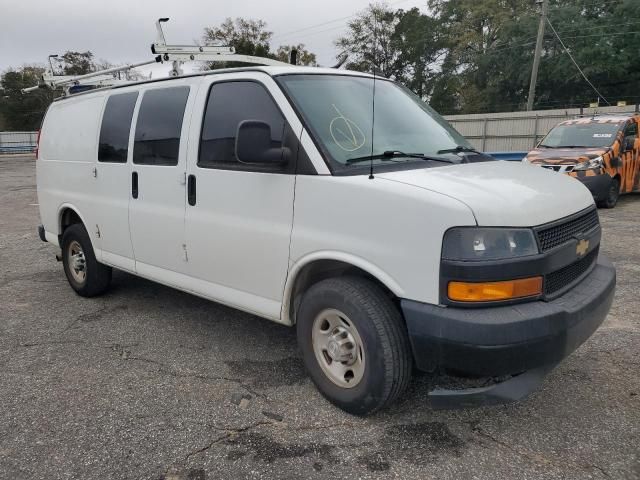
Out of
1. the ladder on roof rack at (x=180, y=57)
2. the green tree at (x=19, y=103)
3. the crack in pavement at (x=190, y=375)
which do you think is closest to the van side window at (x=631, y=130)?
the ladder on roof rack at (x=180, y=57)

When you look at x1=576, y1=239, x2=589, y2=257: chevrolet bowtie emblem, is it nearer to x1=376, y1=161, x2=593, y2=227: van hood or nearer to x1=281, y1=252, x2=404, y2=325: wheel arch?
x1=376, y1=161, x2=593, y2=227: van hood

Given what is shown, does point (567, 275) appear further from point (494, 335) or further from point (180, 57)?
point (180, 57)

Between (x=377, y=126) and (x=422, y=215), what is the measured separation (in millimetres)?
1035

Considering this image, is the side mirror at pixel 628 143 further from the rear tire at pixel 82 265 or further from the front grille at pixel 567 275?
the rear tire at pixel 82 265

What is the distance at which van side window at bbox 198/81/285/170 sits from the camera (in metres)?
3.37

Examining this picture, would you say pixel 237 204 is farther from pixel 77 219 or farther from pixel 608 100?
pixel 608 100

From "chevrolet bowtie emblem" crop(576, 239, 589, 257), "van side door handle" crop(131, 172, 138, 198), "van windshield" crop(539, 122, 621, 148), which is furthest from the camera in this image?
"van windshield" crop(539, 122, 621, 148)

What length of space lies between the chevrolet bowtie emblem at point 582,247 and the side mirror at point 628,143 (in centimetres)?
900

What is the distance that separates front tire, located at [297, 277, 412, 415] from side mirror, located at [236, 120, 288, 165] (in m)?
0.79

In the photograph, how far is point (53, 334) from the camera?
4508 mm

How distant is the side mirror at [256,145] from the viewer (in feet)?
10.1

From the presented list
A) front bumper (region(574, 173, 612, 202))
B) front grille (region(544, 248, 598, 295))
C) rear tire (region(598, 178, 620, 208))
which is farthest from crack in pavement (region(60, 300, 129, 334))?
rear tire (region(598, 178, 620, 208))

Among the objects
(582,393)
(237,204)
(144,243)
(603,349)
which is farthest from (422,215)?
(144,243)

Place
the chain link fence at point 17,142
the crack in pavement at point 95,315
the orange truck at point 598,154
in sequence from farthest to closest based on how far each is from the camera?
the chain link fence at point 17,142 < the orange truck at point 598,154 < the crack in pavement at point 95,315
